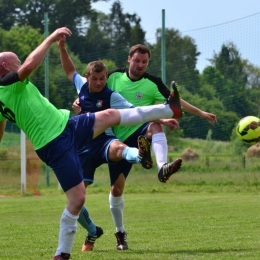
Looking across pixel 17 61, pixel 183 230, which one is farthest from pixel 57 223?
pixel 17 61

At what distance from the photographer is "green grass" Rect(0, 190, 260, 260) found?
7.91 meters

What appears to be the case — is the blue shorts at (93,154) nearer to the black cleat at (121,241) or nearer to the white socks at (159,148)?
the white socks at (159,148)

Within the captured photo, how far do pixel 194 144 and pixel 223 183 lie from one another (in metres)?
5.54

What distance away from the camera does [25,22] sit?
66875mm

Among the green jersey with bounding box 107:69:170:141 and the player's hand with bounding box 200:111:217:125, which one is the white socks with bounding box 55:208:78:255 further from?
the player's hand with bounding box 200:111:217:125

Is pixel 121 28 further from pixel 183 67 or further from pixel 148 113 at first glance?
pixel 148 113

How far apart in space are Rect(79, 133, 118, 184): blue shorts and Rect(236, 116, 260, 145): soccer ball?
3.18m

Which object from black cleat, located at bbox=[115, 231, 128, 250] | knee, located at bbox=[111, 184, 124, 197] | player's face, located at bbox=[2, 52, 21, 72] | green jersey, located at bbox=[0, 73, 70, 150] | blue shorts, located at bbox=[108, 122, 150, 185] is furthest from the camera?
knee, located at bbox=[111, 184, 124, 197]

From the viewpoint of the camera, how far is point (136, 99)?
29.8ft

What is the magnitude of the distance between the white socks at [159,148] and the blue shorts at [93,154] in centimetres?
48

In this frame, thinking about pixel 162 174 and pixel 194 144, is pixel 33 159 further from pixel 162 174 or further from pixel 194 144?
pixel 162 174

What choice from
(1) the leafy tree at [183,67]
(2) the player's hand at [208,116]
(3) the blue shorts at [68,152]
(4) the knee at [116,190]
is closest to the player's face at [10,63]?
(3) the blue shorts at [68,152]

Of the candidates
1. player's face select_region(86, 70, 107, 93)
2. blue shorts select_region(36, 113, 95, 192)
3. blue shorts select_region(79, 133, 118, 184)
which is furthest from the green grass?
player's face select_region(86, 70, 107, 93)

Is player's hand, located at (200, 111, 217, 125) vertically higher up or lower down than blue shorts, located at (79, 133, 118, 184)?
higher up
